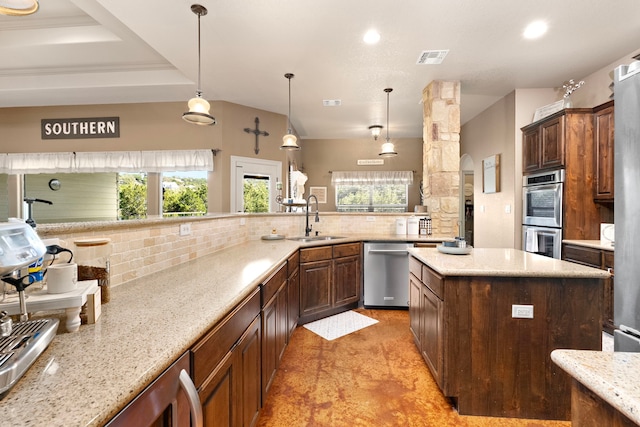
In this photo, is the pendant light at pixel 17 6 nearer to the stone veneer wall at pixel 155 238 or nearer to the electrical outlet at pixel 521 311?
the stone veneer wall at pixel 155 238

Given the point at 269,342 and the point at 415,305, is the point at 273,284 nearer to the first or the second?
the point at 269,342

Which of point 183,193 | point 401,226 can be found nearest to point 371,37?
point 401,226

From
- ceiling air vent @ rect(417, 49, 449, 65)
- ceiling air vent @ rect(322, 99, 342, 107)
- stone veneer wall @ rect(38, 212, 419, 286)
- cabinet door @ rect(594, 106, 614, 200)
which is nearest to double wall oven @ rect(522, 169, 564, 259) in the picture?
cabinet door @ rect(594, 106, 614, 200)

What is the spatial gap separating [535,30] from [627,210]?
2721 millimetres

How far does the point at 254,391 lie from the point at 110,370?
996 millimetres

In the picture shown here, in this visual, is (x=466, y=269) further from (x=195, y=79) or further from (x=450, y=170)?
(x=195, y=79)

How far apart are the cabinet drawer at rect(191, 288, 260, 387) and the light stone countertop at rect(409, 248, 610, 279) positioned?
3.76 feet

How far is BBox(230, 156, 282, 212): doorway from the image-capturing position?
5.05m

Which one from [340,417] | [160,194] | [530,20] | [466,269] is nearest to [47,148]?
[160,194]

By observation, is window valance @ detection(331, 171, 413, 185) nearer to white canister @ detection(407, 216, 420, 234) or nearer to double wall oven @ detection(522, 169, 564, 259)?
double wall oven @ detection(522, 169, 564, 259)

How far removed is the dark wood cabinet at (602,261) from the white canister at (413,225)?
1590 mm

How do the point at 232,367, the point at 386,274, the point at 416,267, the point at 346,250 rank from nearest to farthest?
the point at 232,367, the point at 416,267, the point at 346,250, the point at 386,274

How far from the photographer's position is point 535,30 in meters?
2.76

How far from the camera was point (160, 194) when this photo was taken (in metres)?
5.05
